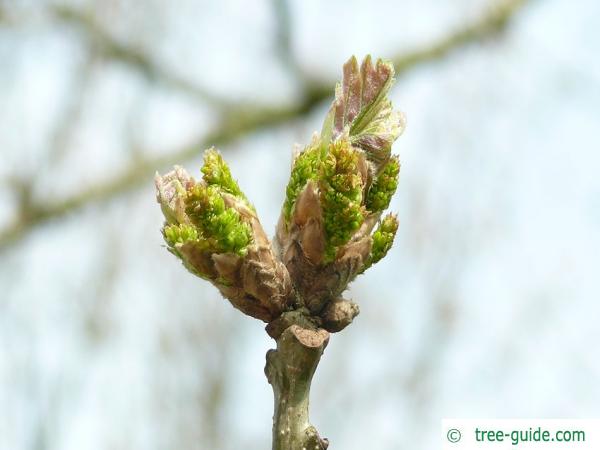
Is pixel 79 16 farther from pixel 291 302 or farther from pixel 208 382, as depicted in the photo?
pixel 291 302

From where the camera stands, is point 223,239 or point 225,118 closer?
point 223,239

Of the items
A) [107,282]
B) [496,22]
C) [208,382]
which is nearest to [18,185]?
[107,282]

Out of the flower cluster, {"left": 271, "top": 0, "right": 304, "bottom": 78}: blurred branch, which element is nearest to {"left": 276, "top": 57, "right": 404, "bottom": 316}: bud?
the flower cluster

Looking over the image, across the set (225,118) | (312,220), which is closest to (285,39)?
(225,118)

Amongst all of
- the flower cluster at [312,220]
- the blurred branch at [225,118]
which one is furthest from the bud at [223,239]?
the blurred branch at [225,118]

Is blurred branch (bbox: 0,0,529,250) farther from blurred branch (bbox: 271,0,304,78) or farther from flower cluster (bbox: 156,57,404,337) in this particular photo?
flower cluster (bbox: 156,57,404,337)

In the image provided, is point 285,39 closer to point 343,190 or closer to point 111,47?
point 111,47
